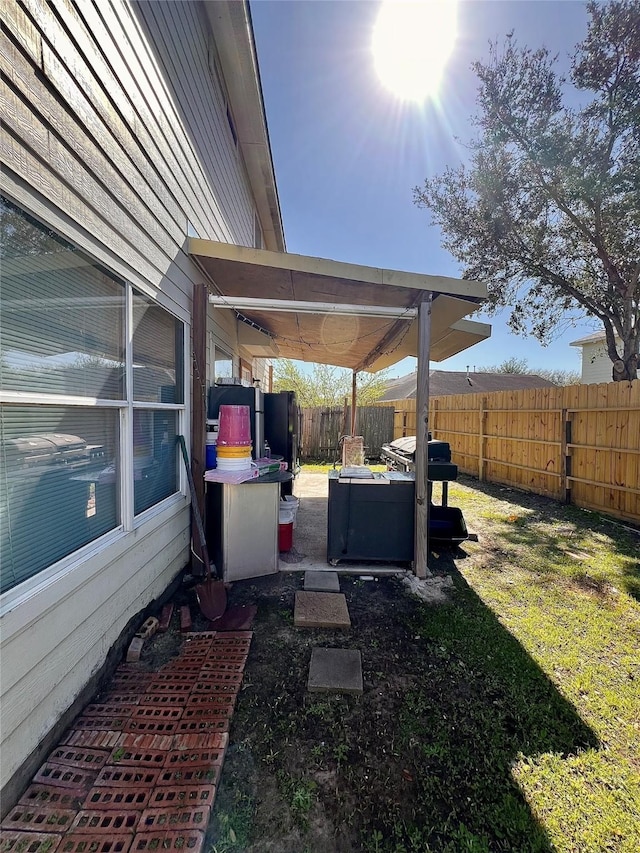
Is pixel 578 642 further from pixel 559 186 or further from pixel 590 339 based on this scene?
pixel 590 339

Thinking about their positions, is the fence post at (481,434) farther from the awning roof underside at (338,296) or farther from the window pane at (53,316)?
the window pane at (53,316)

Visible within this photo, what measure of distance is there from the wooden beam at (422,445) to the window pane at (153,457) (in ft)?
7.76

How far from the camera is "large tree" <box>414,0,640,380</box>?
705 centimetres

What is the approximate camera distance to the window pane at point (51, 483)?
150 cm

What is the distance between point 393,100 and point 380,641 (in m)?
7.97

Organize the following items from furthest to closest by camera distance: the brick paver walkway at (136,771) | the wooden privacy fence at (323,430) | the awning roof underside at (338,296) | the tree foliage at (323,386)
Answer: the tree foliage at (323,386) < the wooden privacy fence at (323,430) < the awning roof underside at (338,296) < the brick paver walkway at (136,771)

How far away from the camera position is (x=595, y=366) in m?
18.1

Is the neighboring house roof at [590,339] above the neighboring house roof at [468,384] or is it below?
above

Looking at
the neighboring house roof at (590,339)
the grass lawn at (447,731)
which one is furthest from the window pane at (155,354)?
the neighboring house roof at (590,339)

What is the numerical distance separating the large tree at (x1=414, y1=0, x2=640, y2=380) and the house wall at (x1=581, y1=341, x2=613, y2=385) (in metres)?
10.1

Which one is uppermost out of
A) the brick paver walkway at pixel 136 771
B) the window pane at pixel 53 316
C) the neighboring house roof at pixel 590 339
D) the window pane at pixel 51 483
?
A: the neighboring house roof at pixel 590 339

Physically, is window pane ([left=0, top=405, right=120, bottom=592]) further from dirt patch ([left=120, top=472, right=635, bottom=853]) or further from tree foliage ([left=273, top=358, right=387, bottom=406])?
tree foliage ([left=273, top=358, right=387, bottom=406])

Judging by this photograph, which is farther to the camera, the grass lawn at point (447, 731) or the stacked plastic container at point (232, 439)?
the stacked plastic container at point (232, 439)

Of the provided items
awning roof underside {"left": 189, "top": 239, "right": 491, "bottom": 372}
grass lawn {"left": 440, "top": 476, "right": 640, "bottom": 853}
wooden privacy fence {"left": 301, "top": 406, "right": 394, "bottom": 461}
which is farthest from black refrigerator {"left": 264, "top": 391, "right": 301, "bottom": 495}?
wooden privacy fence {"left": 301, "top": 406, "right": 394, "bottom": 461}
